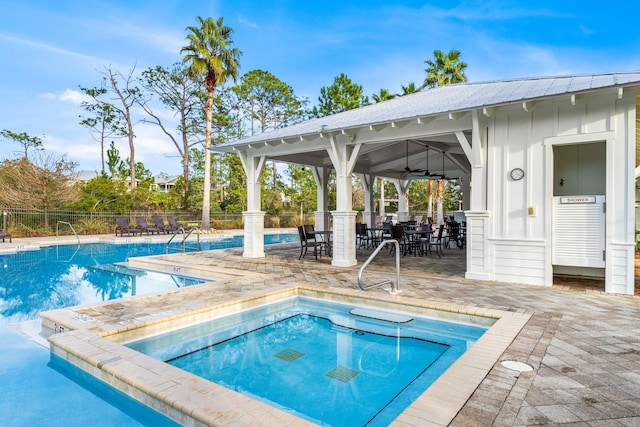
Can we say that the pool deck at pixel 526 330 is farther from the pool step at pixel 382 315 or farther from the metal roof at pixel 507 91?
the metal roof at pixel 507 91

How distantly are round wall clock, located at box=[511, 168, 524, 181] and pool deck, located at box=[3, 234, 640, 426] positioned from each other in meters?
1.79

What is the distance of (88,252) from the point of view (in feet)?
40.3

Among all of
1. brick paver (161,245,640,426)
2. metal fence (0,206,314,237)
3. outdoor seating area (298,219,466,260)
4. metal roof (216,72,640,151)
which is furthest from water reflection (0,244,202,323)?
metal fence (0,206,314,237)

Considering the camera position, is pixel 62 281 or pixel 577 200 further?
pixel 62 281

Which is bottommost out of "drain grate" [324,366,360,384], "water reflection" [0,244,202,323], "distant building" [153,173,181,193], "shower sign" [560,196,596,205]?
"drain grate" [324,366,360,384]

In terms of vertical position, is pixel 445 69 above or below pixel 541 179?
above

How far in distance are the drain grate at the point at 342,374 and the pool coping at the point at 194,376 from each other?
0.95 m

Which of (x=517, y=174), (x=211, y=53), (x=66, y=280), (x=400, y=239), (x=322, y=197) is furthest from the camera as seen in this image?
(x=211, y=53)

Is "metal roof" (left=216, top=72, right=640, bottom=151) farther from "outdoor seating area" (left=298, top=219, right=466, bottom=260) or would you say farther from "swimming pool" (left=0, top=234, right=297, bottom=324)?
"swimming pool" (left=0, top=234, right=297, bottom=324)

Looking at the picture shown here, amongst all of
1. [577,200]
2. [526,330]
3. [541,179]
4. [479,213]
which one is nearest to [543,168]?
[541,179]

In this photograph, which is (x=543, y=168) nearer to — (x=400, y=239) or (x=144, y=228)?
(x=400, y=239)

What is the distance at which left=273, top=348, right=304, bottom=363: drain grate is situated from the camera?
3750mm

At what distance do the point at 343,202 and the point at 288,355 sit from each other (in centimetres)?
479

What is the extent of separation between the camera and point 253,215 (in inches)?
384
